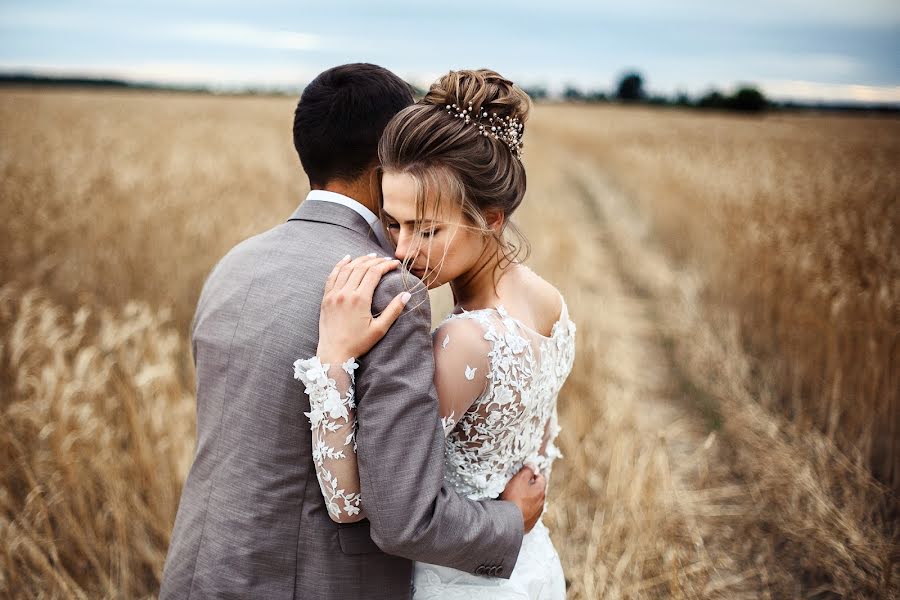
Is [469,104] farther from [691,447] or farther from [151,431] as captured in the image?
[691,447]

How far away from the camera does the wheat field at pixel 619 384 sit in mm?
2898

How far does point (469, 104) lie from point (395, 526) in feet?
3.37

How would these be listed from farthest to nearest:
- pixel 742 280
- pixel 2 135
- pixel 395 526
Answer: pixel 2 135
pixel 742 280
pixel 395 526

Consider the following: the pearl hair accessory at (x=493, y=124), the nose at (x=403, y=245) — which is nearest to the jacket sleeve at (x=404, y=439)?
the nose at (x=403, y=245)

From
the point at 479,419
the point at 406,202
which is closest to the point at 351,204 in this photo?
the point at 406,202

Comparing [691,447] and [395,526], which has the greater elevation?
[395,526]

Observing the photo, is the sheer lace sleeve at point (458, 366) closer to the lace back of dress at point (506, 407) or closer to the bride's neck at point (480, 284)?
the lace back of dress at point (506, 407)

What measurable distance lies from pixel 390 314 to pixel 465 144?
50 centimetres

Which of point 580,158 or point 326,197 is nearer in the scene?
point 326,197

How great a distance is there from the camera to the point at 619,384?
16.3ft

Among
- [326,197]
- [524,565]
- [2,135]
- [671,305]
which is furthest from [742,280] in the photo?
[2,135]

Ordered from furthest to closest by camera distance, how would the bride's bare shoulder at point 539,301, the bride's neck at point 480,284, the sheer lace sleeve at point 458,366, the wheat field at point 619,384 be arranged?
the wheat field at point 619,384
the bride's bare shoulder at point 539,301
the bride's neck at point 480,284
the sheer lace sleeve at point 458,366

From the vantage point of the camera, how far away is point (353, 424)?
129 centimetres

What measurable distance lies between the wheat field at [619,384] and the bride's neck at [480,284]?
6.00 feet
